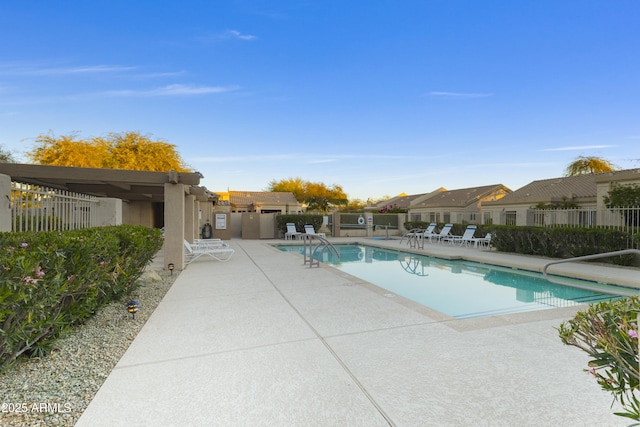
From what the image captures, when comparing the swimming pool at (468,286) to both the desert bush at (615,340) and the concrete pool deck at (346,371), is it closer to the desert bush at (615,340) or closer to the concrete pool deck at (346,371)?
the concrete pool deck at (346,371)

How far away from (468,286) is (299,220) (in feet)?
48.5

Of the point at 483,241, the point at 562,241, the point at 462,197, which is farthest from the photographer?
the point at 462,197

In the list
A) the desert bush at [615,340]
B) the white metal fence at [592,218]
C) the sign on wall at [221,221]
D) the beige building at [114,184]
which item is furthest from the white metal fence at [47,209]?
the white metal fence at [592,218]

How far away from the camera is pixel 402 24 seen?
14.1 meters

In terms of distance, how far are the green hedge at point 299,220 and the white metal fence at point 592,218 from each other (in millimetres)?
12253

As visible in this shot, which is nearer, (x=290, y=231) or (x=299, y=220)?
(x=290, y=231)

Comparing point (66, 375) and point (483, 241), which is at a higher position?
point (483, 241)

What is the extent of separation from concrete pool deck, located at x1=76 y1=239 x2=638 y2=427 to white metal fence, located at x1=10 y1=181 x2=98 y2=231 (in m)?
2.48

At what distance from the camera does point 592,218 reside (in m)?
13.4

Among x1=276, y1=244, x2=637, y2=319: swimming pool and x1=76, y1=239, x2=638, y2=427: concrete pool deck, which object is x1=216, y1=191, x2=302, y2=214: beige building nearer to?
x1=276, y1=244, x2=637, y2=319: swimming pool

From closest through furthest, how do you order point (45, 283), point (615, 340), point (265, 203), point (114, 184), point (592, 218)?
1. point (615, 340)
2. point (45, 283)
3. point (114, 184)
4. point (592, 218)
5. point (265, 203)

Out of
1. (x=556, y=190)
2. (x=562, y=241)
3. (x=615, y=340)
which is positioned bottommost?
(x=562, y=241)

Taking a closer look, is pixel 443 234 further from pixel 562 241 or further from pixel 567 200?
pixel 567 200

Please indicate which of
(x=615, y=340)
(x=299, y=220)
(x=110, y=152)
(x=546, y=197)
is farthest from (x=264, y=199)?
(x=615, y=340)
